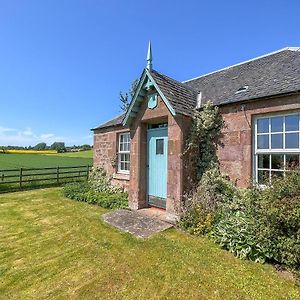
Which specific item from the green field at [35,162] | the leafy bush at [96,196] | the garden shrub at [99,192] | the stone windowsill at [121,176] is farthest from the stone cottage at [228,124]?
the green field at [35,162]

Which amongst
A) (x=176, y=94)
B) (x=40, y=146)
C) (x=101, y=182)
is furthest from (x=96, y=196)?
(x=40, y=146)

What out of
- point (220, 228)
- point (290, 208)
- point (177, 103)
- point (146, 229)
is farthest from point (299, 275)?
point (177, 103)

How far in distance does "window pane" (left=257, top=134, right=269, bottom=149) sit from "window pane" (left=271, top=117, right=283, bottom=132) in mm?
294

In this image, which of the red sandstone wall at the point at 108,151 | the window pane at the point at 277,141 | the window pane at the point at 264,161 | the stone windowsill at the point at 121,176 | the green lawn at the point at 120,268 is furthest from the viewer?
the red sandstone wall at the point at 108,151

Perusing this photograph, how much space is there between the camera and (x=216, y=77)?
424 inches

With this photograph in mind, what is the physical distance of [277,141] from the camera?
21.1 ft

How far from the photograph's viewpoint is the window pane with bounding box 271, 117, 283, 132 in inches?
251

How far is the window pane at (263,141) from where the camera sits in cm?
666

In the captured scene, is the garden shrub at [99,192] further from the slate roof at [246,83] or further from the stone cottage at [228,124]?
the slate roof at [246,83]

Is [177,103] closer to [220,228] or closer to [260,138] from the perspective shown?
[260,138]

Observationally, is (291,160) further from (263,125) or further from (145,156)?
(145,156)

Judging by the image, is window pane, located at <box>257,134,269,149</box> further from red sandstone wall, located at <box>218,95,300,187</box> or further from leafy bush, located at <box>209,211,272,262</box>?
leafy bush, located at <box>209,211,272,262</box>

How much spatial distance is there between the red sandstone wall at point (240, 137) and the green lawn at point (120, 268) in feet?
8.25

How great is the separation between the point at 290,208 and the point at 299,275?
117cm
